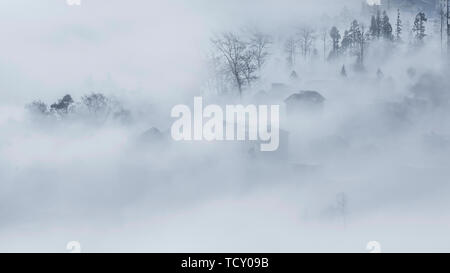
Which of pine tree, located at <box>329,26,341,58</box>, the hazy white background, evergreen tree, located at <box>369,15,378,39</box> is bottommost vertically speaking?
the hazy white background

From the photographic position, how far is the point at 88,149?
2.68 meters

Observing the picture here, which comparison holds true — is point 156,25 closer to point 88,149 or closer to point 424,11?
point 88,149

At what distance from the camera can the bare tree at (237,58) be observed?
2740 millimetres

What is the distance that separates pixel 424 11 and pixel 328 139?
78 cm

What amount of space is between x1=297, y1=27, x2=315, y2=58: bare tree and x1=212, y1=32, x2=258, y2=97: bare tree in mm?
239

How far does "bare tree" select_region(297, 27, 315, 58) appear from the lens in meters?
2.77

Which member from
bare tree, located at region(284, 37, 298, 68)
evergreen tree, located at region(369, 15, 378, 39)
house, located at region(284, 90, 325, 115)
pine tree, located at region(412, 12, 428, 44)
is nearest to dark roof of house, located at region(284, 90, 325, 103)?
house, located at region(284, 90, 325, 115)

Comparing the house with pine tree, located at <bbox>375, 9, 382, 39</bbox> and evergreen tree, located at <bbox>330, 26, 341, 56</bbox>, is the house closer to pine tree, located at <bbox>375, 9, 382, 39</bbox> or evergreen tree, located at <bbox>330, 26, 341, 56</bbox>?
evergreen tree, located at <bbox>330, 26, 341, 56</bbox>

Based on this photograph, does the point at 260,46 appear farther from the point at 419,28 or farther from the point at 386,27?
the point at 419,28

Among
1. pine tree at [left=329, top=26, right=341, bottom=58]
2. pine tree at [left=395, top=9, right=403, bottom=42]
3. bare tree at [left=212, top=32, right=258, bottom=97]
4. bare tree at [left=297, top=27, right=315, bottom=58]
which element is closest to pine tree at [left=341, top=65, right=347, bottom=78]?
pine tree at [left=329, top=26, right=341, bottom=58]

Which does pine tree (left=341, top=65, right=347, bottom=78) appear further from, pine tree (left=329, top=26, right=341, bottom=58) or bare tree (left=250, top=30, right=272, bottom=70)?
bare tree (left=250, top=30, right=272, bottom=70)

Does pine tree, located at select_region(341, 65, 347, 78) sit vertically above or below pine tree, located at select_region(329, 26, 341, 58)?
below

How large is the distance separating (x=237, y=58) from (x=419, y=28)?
0.89 meters
